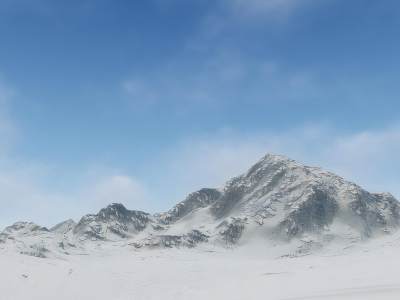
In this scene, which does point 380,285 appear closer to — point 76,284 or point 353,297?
point 353,297

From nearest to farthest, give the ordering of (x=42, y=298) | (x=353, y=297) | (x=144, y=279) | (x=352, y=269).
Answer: (x=353, y=297)
(x=42, y=298)
(x=352, y=269)
(x=144, y=279)

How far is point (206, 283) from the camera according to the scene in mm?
37969

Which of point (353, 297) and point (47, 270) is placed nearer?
point (353, 297)

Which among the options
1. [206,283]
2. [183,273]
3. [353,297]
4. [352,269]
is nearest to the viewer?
[353,297]

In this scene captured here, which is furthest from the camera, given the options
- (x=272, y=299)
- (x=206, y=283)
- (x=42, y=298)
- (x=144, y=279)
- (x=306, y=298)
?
(x=144, y=279)

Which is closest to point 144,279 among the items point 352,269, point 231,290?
point 231,290

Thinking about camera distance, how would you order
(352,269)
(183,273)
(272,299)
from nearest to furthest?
(272,299)
(352,269)
(183,273)

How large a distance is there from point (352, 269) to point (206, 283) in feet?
36.4

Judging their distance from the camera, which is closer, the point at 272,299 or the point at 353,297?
the point at 353,297

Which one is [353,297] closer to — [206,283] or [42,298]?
[206,283]

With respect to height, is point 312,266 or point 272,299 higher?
point 312,266

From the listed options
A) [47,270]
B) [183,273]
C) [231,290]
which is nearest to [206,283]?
[231,290]

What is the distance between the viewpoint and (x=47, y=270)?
130 ft

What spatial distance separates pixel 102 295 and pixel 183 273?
13209mm
